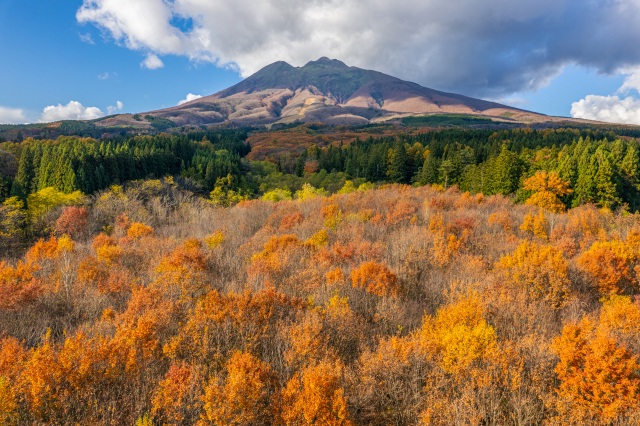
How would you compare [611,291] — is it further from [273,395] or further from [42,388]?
[42,388]

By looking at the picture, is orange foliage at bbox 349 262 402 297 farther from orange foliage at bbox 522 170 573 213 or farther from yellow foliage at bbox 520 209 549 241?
orange foliage at bbox 522 170 573 213

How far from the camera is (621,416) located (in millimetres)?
10289

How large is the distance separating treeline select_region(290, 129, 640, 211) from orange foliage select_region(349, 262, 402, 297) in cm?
5239

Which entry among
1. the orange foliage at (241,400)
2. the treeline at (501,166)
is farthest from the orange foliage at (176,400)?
the treeline at (501,166)

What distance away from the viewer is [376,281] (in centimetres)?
2153

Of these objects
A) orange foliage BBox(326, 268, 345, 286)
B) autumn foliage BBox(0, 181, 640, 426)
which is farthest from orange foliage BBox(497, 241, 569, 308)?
orange foliage BBox(326, 268, 345, 286)

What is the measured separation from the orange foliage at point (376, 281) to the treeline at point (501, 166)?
5239 centimetres

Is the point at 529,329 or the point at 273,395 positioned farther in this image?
the point at 529,329

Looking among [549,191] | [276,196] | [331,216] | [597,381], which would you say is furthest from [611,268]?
[276,196]

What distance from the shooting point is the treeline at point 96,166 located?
204 ft

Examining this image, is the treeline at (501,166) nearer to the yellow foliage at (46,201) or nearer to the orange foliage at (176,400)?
the yellow foliage at (46,201)

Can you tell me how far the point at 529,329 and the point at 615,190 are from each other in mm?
57235

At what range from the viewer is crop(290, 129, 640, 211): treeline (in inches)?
2248

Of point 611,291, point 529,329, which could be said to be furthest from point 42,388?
point 611,291
